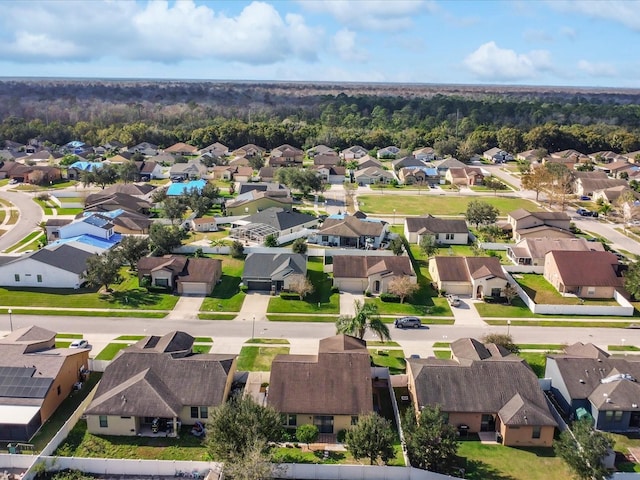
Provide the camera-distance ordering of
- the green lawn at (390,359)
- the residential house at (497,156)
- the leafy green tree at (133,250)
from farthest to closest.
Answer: the residential house at (497,156) < the leafy green tree at (133,250) < the green lawn at (390,359)

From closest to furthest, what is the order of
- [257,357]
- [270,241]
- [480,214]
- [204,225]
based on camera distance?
[257,357] < [270,241] < [204,225] < [480,214]

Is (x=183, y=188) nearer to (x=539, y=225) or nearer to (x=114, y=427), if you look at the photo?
(x=539, y=225)

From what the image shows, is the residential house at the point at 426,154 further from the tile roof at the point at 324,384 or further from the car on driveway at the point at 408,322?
the tile roof at the point at 324,384

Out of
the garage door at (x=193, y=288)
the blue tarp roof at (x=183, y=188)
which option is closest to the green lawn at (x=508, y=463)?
the garage door at (x=193, y=288)

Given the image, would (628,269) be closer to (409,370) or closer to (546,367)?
(546,367)

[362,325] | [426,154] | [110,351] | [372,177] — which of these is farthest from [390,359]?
[426,154]

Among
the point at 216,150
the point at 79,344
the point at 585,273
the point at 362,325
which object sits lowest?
the point at 79,344
